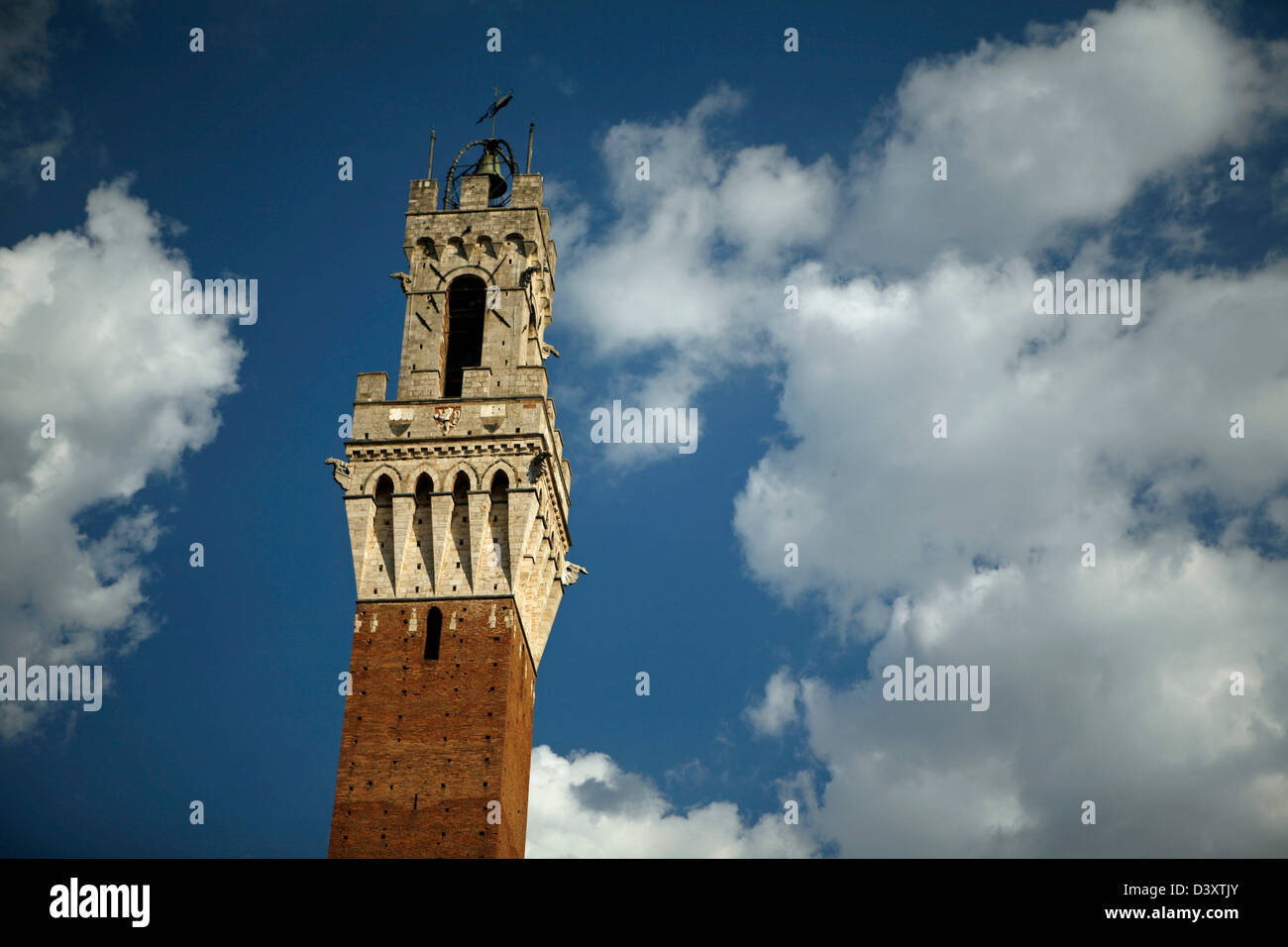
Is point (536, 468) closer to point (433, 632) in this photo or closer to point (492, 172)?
point (433, 632)

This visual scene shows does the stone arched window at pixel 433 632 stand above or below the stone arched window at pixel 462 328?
below

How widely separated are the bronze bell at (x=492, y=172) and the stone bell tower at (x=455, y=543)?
232cm

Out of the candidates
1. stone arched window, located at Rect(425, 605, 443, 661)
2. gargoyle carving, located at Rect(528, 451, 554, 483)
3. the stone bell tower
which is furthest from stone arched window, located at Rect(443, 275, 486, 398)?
stone arched window, located at Rect(425, 605, 443, 661)

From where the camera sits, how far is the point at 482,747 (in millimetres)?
53031

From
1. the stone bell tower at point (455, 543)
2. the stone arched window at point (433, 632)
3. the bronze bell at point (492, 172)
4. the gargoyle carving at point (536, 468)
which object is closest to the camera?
the stone bell tower at point (455, 543)

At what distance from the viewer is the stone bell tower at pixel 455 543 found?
5256 cm

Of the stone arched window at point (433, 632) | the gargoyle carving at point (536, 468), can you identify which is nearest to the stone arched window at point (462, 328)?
the gargoyle carving at point (536, 468)

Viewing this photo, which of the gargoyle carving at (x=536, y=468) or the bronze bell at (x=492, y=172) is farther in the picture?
the bronze bell at (x=492, y=172)

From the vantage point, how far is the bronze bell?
6788 cm

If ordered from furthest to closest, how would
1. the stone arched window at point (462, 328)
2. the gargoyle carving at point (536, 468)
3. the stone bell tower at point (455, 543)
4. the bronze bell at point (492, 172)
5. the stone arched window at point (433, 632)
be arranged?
the bronze bell at point (492, 172), the stone arched window at point (462, 328), the gargoyle carving at point (536, 468), the stone arched window at point (433, 632), the stone bell tower at point (455, 543)

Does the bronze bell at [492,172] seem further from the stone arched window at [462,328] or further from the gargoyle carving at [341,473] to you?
the gargoyle carving at [341,473]
